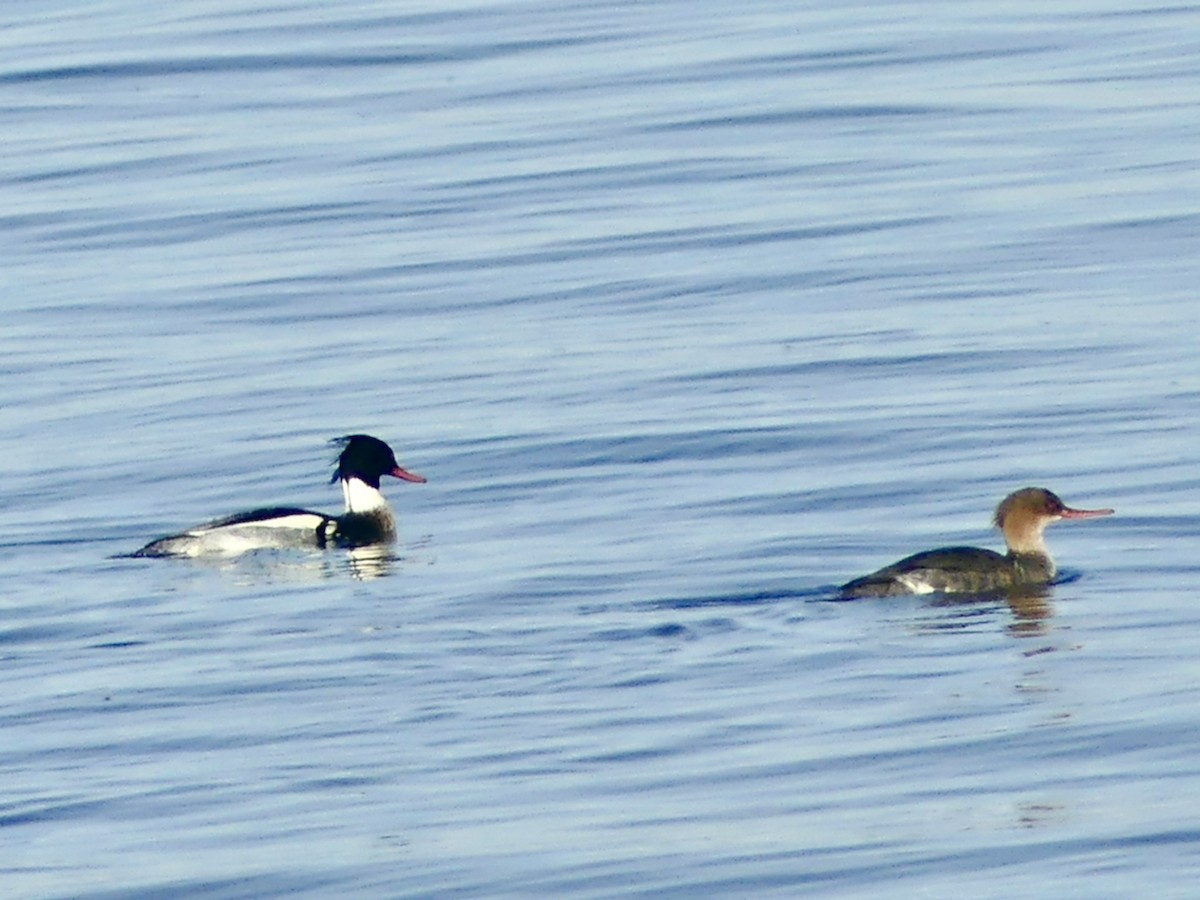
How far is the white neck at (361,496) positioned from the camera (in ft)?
49.5

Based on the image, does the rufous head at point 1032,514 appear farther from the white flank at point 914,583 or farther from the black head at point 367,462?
the black head at point 367,462

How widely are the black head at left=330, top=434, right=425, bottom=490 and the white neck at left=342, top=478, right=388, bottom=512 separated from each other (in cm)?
4

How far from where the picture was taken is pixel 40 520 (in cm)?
1475

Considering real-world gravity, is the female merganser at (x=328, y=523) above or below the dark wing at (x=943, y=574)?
above

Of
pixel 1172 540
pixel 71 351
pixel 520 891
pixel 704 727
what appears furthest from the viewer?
pixel 71 351

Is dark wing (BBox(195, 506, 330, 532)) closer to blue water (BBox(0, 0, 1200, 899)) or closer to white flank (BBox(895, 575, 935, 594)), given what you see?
blue water (BBox(0, 0, 1200, 899))

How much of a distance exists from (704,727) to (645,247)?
11.4 m

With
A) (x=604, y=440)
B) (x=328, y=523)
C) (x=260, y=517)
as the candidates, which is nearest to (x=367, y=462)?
(x=328, y=523)

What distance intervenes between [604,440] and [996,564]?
3.77 metres

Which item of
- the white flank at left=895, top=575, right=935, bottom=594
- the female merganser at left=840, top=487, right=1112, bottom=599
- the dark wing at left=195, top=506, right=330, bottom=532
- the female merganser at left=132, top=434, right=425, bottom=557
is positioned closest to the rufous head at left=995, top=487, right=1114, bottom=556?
the female merganser at left=840, top=487, right=1112, bottom=599

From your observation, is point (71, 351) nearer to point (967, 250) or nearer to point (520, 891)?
point (967, 250)

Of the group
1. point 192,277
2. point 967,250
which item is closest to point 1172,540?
point 967,250

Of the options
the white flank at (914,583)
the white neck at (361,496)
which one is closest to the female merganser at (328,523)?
the white neck at (361,496)

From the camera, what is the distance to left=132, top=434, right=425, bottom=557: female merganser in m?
13.9
